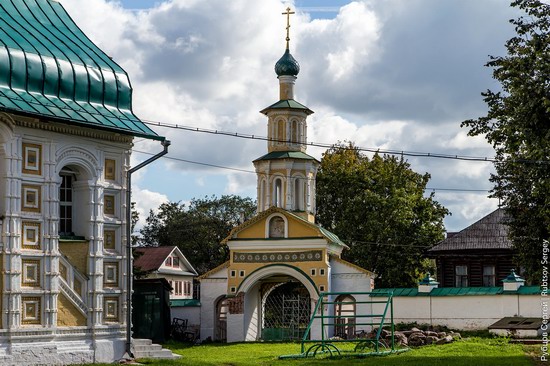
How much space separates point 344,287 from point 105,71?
19196mm

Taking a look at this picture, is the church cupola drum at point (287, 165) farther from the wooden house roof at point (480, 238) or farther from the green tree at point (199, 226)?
the green tree at point (199, 226)

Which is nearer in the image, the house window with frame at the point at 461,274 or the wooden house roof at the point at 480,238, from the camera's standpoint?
the wooden house roof at the point at 480,238

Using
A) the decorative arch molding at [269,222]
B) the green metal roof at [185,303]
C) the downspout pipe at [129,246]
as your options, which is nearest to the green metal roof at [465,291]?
the decorative arch molding at [269,222]

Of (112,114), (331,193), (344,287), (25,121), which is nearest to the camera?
(25,121)

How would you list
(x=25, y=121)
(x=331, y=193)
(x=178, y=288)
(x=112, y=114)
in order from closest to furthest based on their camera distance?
(x=25, y=121)
(x=112, y=114)
(x=331, y=193)
(x=178, y=288)

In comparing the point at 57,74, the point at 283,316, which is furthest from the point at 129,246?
the point at 283,316

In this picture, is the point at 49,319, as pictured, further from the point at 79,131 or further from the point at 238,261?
the point at 238,261

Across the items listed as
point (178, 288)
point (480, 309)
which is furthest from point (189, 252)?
point (480, 309)

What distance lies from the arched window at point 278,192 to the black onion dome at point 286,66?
15.7ft

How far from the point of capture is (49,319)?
73.5ft

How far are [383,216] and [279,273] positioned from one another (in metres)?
12.7

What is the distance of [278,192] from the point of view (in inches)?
1732

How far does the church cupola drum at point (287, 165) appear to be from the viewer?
4353 cm

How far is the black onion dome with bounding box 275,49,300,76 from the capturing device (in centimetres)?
4500
